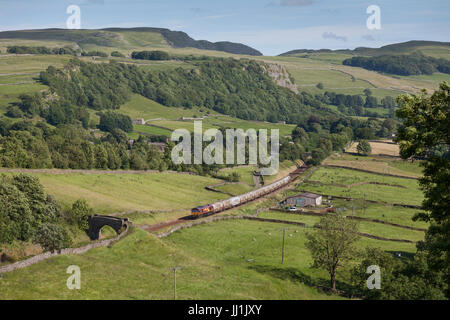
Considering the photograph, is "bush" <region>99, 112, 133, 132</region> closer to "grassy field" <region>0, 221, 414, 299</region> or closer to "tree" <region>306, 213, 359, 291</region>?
"grassy field" <region>0, 221, 414, 299</region>

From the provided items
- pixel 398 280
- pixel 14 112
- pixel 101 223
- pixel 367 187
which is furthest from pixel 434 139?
pixel 14 112

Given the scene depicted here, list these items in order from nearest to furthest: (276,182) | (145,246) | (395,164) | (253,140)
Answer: (145,246), (276,182), (395,164), (253,140)

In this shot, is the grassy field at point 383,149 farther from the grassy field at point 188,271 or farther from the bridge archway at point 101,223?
the bridge archway at point 101,223

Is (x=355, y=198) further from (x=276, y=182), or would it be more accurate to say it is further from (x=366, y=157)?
(x=366, y=157)

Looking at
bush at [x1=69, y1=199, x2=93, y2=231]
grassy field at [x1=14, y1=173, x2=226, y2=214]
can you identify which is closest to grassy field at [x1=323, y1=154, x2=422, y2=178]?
grassy field at [x1=14, y1=173, x2=226, y2=214]

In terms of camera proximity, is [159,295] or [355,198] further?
[355,198]

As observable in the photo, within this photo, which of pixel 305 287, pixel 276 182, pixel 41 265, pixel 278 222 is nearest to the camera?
pixel 41 265

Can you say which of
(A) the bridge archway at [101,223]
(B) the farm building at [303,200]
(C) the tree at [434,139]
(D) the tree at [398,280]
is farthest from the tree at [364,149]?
(C) the tree at [434,139]

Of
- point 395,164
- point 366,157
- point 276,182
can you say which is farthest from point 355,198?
point 366,157
